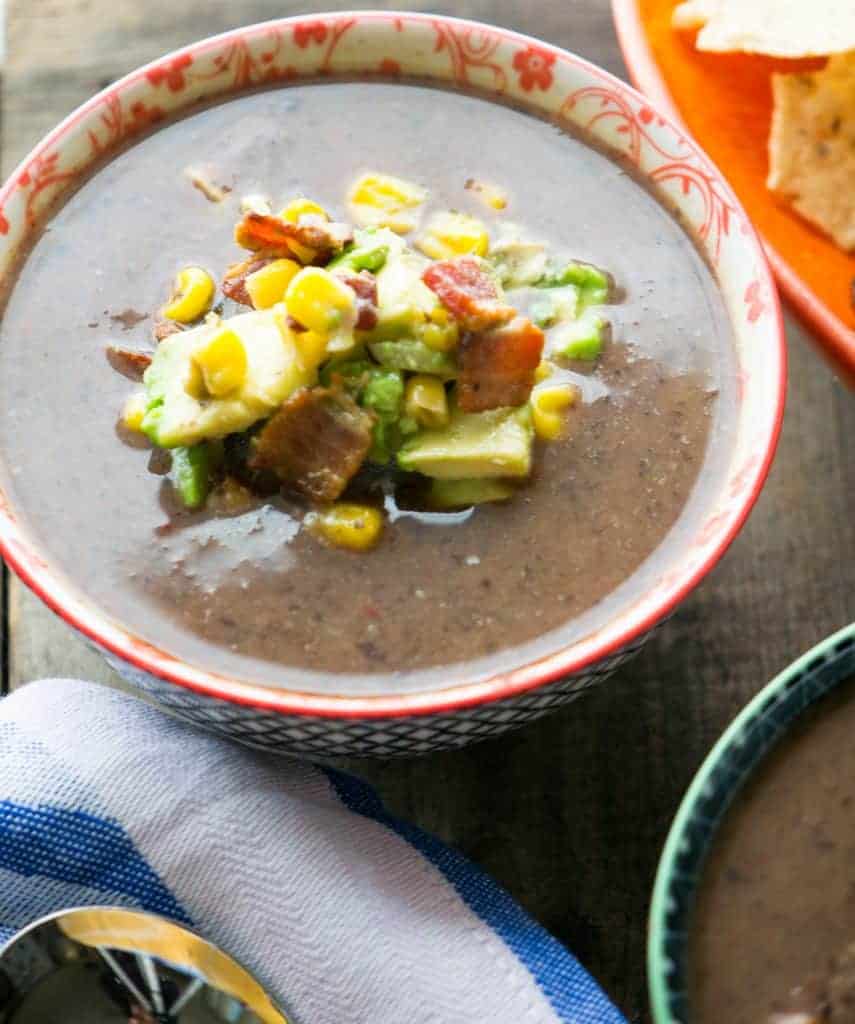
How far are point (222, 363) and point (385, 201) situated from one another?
0.53 meters

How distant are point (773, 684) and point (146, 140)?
1.38 metres

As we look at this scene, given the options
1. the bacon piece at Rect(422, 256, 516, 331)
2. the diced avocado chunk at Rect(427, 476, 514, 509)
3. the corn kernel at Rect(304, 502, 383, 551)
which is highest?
the bacon piece at Rect(422, 256, 516, 331)

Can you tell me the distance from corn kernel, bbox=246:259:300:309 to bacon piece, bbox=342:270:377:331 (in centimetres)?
12

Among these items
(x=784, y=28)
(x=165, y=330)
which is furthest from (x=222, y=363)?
(x=784, y=28)

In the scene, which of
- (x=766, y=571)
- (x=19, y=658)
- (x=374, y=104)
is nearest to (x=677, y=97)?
(x=374, y=104)

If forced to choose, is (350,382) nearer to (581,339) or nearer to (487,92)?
(581,339)

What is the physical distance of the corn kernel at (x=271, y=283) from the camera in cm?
221

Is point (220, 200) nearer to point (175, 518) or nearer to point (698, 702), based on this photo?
point (175, 518)

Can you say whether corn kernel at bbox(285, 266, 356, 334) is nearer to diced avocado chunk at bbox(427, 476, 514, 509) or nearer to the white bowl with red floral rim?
diced avocado chunk at bbox(427, 476, 514, 509)

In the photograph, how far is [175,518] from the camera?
7.23 ft

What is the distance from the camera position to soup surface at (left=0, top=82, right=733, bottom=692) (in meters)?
2.14

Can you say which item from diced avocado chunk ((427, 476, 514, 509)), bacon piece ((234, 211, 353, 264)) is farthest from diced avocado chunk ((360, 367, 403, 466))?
bacon piece ((234, 211, 353, 264))

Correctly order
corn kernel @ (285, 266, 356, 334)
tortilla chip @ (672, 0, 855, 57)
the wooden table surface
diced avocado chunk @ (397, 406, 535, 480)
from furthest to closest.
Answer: tortilla chip @ (672, 0, 855, 57) < the wooden table surface < diced avocado chunk @ (397, 406, 535, 480) < corn kernel @ (285, 266, 356, 334)

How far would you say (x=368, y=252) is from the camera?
2.21 metres
